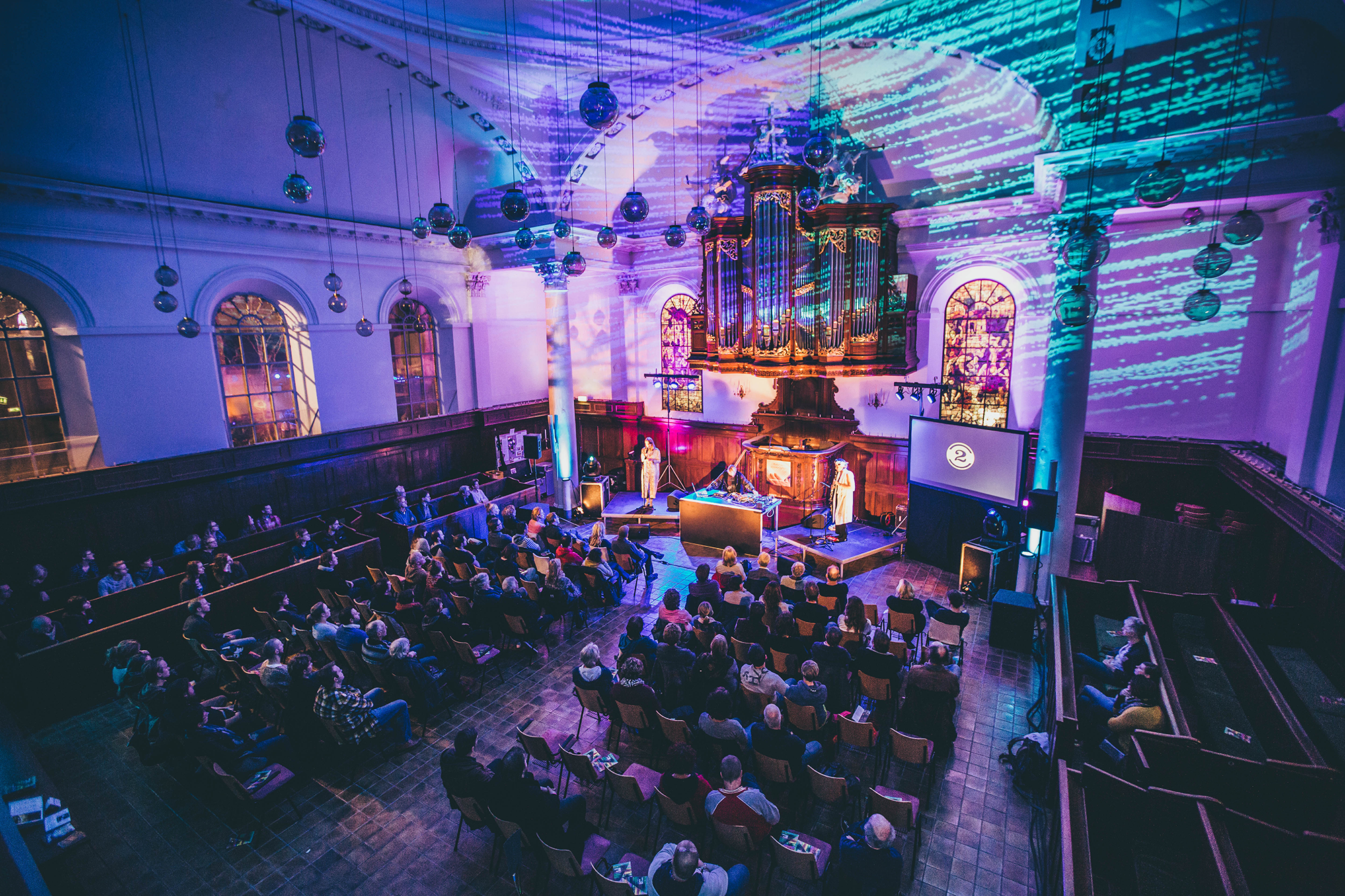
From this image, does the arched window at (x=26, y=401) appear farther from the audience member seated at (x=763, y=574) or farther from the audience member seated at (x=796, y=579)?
the audience member seated at (x=796, y=579)

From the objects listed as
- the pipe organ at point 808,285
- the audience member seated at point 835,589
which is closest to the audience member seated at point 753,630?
the audience member seated at point 835,589

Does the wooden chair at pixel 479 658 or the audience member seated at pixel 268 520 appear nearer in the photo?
the wooden chair at pixel 479 658

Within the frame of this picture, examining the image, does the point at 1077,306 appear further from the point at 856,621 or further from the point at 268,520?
the point at 268,520

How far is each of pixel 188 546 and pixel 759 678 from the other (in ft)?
32.5

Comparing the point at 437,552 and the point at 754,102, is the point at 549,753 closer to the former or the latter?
the point at 437,552

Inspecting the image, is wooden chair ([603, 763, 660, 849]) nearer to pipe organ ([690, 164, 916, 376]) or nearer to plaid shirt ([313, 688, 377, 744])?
plaid shirt ([313, 688, 377, 744])

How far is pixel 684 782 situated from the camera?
174 inches

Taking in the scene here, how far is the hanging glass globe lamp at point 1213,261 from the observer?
5.32 m

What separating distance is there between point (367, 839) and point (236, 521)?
834 centimetres

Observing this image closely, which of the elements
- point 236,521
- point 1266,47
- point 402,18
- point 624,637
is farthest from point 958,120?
point 236,521

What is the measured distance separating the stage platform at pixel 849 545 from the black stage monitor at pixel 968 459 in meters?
1.34

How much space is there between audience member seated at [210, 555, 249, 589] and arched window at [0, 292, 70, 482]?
145 inches

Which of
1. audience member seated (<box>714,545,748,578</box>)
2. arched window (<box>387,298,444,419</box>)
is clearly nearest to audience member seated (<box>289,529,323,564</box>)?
arched window (<box>387,298,444,419</box>)

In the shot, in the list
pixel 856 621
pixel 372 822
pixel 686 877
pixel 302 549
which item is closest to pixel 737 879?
pixel 686 877
